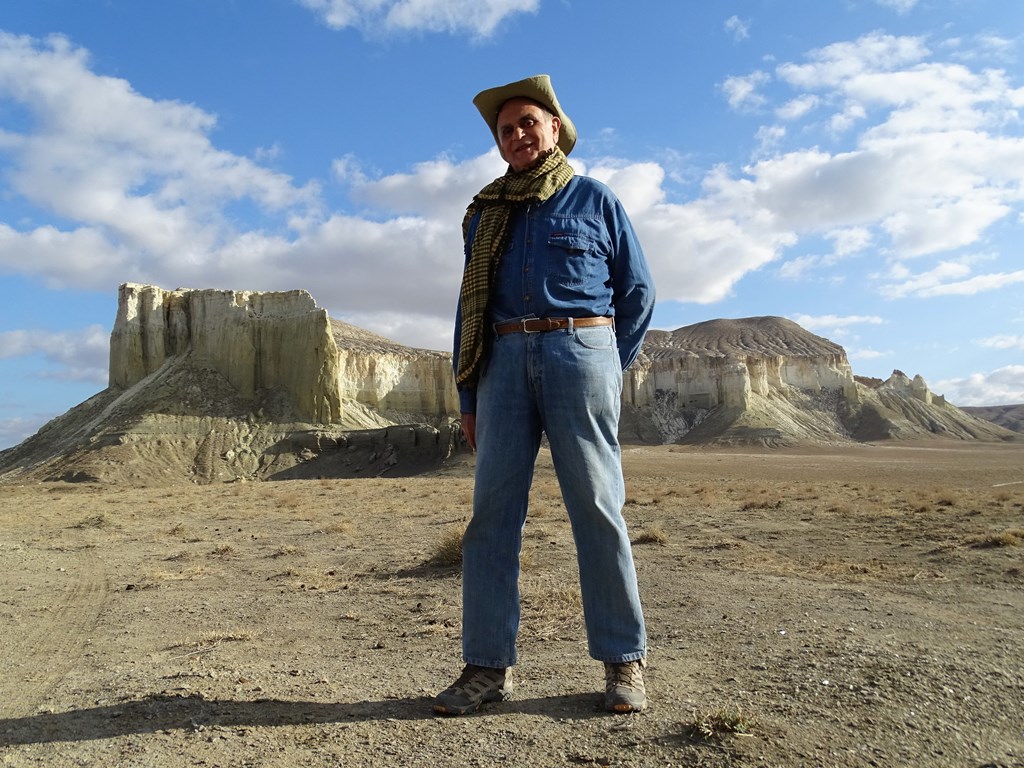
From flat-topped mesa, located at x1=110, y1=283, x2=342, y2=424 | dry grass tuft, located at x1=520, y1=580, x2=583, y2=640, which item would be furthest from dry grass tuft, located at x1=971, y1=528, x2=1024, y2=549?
flat-topped mesa, located at x1=110, y1=283, x2=342, y2=424

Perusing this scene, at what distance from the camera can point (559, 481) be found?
300 centimetres

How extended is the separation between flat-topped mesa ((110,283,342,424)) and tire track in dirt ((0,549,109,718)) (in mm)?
39727

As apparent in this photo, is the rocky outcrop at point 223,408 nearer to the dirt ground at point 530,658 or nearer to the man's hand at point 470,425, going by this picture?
the dirt ground at point 530,658

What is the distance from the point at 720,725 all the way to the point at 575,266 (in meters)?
1.86

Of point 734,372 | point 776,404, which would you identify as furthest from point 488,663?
point 776,404

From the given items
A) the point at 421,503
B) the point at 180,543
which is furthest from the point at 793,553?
the point at 421,503

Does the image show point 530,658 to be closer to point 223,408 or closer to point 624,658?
point 624,658

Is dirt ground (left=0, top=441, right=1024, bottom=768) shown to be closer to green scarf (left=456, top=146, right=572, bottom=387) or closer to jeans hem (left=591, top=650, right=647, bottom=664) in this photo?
jeans hem (left=591, top=650, right=647, bottom=664)

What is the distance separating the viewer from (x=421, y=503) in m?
14.7

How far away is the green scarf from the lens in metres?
3.19

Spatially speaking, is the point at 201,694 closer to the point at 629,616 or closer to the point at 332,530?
the point at 629,616

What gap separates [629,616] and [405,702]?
97 cm

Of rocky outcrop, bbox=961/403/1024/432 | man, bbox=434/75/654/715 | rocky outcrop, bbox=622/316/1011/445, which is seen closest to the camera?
man, bbox=434/75/654/715

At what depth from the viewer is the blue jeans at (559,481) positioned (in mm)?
2957
